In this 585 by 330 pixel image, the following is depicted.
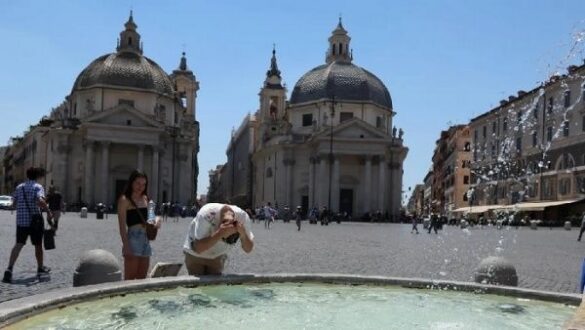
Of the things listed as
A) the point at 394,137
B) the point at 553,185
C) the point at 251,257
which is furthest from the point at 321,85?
the point at 251,257

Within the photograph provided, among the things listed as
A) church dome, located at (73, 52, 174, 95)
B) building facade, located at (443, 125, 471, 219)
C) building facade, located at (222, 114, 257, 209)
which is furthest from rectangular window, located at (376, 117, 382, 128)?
church dome, located at (73, 52, 174, 95)

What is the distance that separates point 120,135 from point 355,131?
23389 mm

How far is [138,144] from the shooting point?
64.6 meters

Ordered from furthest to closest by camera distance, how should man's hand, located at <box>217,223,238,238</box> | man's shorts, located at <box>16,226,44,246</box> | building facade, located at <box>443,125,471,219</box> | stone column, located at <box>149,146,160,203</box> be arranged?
building facade, located at <box>443,125,471,219</box>
stone column, located at <box>149,146,160,203</box>
man's shorts, located at <box>16,226,44,246</box>
man's hand, located at <box>217,223,238,238</box>

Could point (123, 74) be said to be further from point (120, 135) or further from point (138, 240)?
point (138, 240)

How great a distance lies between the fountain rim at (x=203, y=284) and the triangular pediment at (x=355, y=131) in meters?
57.4

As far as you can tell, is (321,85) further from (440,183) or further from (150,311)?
(150,311)

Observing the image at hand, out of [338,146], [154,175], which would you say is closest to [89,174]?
[154,175]

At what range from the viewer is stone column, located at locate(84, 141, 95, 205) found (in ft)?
207

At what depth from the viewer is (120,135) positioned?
210ft

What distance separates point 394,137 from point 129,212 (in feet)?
210

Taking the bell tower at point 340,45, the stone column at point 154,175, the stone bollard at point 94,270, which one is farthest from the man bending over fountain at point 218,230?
the bell tower at point 340,45

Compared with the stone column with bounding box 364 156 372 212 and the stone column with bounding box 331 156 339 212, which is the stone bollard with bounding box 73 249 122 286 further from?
the stone column with bounding box 364 156 372 212

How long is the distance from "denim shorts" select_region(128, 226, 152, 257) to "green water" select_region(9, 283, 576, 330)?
740 mm
